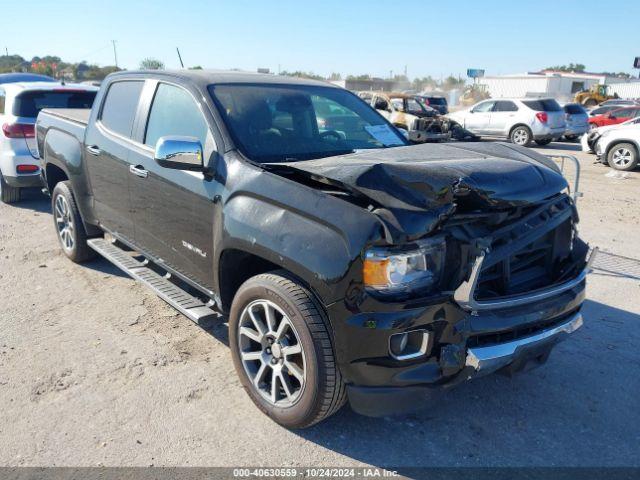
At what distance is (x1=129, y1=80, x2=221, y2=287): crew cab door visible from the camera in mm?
3424

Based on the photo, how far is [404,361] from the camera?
8.33 ft

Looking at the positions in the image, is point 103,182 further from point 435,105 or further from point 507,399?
point 435,105

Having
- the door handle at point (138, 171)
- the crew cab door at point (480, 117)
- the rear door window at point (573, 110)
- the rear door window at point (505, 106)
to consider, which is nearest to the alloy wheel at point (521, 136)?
the rear door window at point (505, 106)

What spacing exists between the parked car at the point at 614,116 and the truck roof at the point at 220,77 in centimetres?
2015

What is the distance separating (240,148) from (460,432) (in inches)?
84.2

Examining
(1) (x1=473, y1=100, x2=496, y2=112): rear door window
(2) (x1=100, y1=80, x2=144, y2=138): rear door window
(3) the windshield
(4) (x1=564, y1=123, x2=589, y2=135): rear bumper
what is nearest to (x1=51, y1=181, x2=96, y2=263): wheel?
(2) (x1=100, y1=80, x2=144, y2=138): rear door window

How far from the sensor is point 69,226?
555 cm

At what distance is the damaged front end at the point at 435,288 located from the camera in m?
2.48

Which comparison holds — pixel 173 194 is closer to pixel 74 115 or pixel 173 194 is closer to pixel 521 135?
pixel 74 115

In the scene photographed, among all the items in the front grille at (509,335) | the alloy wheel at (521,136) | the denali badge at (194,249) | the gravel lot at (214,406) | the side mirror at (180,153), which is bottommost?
the gravel lot at (214,406)

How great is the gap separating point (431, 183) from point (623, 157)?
1240 cm

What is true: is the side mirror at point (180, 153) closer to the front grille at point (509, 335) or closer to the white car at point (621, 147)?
the front grille at point (509, 335)

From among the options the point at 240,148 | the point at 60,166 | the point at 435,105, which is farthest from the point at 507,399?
the point at 435,105

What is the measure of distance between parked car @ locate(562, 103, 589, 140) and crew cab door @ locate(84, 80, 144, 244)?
1785cm
